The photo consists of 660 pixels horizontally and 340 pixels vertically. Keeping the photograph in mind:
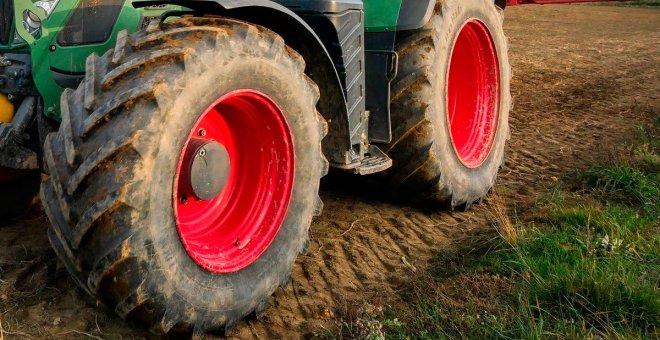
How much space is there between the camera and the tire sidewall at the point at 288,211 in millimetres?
2223

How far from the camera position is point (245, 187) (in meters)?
2.95

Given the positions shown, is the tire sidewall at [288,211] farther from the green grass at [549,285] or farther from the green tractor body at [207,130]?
the green grass at [549,285]

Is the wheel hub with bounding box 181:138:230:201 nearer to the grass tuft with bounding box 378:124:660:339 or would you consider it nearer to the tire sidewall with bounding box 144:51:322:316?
the tire sidewall with bounding box 144:51:322:316

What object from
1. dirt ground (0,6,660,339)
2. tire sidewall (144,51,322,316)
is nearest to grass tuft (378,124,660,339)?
dirt ground (0,6,660,339)

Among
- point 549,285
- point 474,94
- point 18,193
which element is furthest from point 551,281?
point 18,193

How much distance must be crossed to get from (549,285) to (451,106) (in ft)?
6.68

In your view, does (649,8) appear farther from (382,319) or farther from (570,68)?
(382,319)

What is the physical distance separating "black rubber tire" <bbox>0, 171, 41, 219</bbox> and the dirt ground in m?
0.12

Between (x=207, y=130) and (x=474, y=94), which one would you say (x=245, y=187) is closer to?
(x=207, y=130)

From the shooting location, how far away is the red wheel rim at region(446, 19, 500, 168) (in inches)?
176

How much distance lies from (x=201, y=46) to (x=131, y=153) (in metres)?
0.45

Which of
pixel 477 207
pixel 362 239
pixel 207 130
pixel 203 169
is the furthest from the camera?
pixel 477 207

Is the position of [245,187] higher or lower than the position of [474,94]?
higher

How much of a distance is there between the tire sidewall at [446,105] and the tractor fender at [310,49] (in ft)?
2.40
